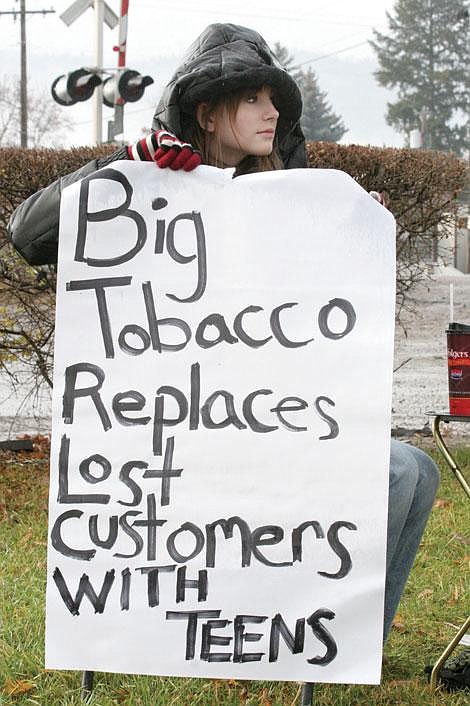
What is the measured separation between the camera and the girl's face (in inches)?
102

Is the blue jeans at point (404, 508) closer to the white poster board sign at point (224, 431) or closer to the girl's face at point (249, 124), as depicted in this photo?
the white poster board sign at point (224, 431)

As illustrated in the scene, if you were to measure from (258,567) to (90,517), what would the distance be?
0.37m

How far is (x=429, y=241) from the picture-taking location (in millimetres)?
6832

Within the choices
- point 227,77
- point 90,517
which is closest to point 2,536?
point 90,517

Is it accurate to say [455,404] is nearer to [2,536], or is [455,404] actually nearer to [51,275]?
[2,536]

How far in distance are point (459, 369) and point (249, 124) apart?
2.48 ft

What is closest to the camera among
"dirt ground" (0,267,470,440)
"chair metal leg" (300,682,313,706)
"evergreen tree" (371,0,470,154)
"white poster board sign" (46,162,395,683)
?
"white poster board sign" (46,162,395,683)

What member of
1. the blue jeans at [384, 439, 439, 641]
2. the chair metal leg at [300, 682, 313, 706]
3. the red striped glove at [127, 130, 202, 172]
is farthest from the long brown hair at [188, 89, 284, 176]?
the chair metal leg at [300, 682, 313, 706]

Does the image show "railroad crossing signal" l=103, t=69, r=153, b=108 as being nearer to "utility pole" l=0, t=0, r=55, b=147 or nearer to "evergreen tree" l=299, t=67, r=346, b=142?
"utility pole" l=0, t=0, r=55, b=147

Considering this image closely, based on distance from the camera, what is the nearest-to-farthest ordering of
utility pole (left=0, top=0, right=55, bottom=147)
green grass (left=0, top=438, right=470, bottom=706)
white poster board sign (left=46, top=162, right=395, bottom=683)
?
white poster board sign (left=46, top=162, right=395, bottom=683) < green grass (left=0, top=438, right=470, bottom=706) < utility pole (left=0, top=0, right=55, bottom=147)

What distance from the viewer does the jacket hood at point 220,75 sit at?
2.55m

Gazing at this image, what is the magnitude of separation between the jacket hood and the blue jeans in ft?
2.92

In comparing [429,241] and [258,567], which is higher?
[429,241]

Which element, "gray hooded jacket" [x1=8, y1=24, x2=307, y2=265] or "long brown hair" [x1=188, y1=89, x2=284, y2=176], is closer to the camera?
"gray hooded jacket" [x1=8, y1=24, x2=307, y2=265]
